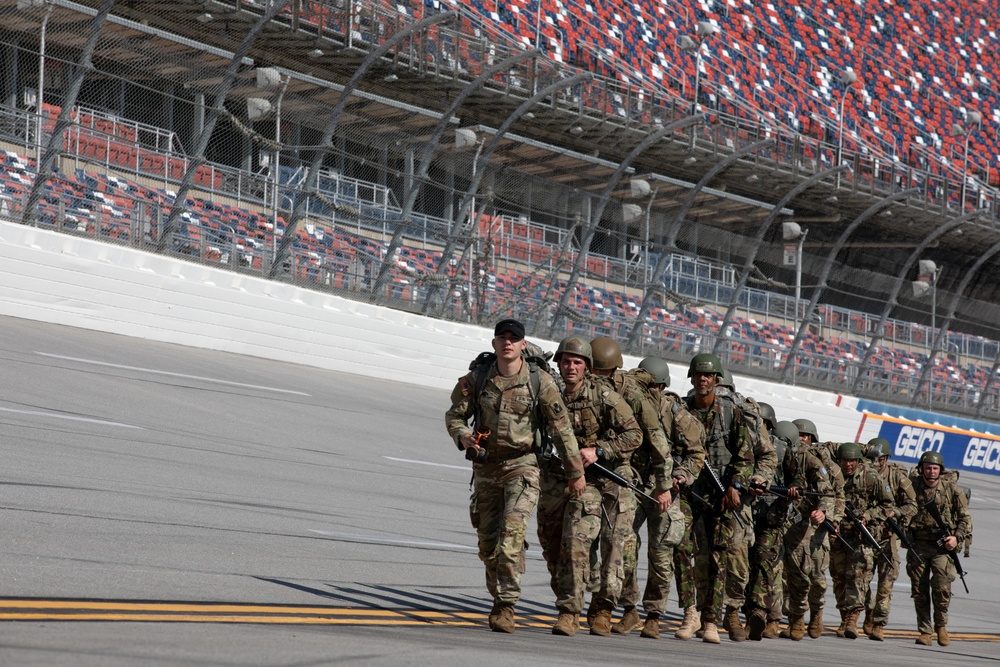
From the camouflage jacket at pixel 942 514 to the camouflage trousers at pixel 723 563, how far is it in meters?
4.11

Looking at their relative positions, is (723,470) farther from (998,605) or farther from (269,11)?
(269,11)

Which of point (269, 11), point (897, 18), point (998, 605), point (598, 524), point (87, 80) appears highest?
point (897, 18)

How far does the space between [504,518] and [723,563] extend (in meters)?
2.23

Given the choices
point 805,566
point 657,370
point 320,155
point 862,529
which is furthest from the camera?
point 320,155

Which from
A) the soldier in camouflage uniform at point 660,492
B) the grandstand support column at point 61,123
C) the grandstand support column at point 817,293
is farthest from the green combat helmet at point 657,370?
the grandstand support column at point 817,293

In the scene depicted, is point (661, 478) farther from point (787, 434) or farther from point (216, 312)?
point (216, 312)

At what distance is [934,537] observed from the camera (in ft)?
38.5

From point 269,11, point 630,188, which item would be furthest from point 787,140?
point 269,11

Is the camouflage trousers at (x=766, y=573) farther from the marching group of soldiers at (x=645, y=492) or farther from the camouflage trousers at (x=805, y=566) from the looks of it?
the camouflage trousers at (x=805, y=566)

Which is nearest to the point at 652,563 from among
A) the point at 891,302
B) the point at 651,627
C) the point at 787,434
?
the point at 651,627

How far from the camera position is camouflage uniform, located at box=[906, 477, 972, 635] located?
11523mm

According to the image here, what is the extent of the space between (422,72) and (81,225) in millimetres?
6156

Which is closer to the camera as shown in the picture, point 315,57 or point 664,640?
point 664,640

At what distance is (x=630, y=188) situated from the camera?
72.4ft
